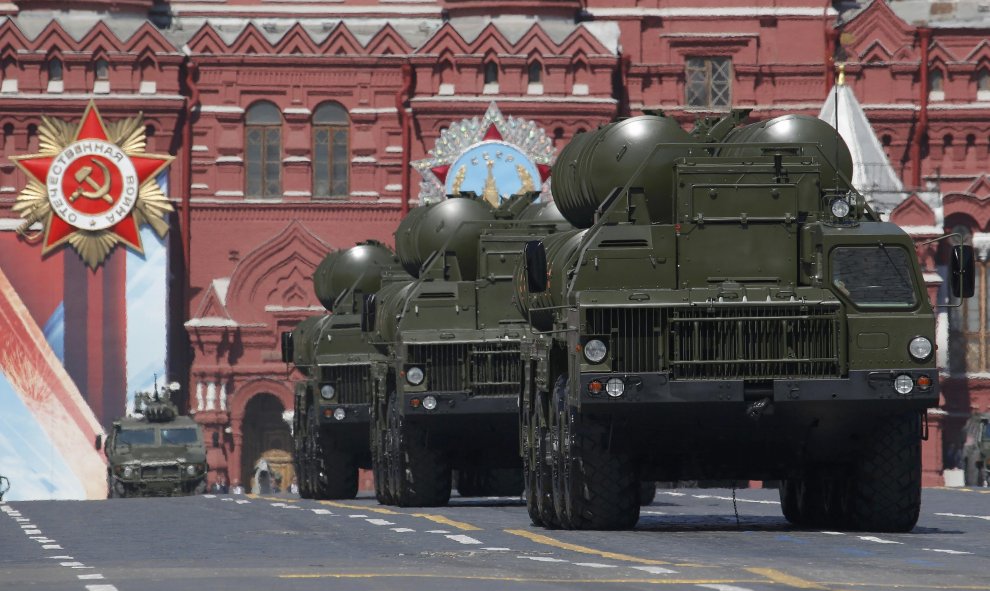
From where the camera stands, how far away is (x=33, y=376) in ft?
193

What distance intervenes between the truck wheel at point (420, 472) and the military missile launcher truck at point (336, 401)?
4.68m

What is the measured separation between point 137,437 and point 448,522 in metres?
27.8

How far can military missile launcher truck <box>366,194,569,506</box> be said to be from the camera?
92.8 ft

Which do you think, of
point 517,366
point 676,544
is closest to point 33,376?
point 517,366

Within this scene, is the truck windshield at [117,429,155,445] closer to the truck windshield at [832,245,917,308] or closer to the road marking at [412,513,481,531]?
the road marking at [412,513,481,531]

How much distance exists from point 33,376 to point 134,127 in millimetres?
6959

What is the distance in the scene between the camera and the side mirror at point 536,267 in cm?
2009

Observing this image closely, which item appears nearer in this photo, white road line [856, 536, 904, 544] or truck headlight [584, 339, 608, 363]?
white road line [856, 536, 904, 544]

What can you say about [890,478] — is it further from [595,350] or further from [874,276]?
[595,350]

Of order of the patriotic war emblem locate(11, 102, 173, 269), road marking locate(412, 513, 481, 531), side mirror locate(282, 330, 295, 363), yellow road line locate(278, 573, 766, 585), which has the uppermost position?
order of the patriotic war emblem locate(11, 102, 173, 269)

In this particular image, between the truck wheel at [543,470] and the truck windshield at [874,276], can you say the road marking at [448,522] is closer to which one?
the truck wheel at [543,470]

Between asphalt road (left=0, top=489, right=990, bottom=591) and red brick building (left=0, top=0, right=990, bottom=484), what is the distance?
3383cm

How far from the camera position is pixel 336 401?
37.2 metres

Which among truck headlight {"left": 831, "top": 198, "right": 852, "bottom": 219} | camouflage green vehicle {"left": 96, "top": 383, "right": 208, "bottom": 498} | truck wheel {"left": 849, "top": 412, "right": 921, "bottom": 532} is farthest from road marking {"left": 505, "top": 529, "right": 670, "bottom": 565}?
camouflage green vehicle {"left": 96, "top": 383, "right": 208, "bottom": 498}
